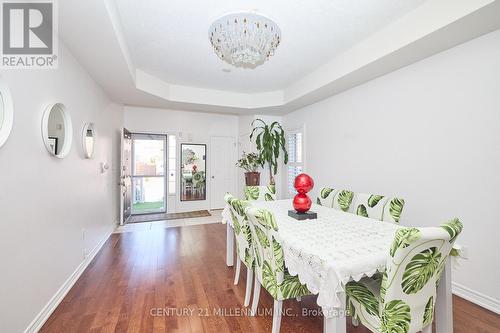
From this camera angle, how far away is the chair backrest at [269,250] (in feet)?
4.90

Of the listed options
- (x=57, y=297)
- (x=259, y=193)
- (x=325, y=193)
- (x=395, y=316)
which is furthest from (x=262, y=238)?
(x=57, y=297)

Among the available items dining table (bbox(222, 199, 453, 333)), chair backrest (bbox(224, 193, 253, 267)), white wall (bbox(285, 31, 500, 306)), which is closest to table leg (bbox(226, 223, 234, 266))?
chair backrest (bbox(224, 193, 253, 267))

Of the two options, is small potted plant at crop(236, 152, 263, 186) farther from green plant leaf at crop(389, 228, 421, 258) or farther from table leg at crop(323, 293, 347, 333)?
green plant leaf at crop(389, 228, 421, 258)

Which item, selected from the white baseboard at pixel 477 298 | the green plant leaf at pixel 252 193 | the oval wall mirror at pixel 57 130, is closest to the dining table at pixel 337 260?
the white baseboard at pixel 477 298

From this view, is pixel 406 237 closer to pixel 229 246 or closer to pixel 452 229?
pixel 452 229

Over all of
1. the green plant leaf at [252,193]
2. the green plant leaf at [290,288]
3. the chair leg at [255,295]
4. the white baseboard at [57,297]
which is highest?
the green plant leaf at [252,193]

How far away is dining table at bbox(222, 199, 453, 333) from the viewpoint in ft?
3.87

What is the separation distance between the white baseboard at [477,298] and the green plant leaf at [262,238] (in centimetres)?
213

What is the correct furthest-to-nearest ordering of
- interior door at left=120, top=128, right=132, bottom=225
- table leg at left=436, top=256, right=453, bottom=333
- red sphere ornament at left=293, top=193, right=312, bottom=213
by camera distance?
1. interior door at left=120, top=128, right=132, bottom=225
2. red sphere ornament at left=293, top=193, right=312, bottom=213
3. table leg at left=436, top=256, right=453, bottom=333

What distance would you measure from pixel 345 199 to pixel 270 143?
9.07 feet

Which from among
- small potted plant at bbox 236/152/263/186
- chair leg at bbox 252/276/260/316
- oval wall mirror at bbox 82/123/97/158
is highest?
oval wall mirror at bbox 82/123/97/158

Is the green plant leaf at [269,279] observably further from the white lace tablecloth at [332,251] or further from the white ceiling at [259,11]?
the white ceiling at [259,11]

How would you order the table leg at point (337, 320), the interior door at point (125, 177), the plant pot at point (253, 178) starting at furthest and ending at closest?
1. the plant pot at point (253, 178)
2. the interior door at point (125, 177)
3. the table leg at point (337, 320)

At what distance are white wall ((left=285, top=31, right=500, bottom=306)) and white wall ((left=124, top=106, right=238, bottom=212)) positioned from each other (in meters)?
3.33
